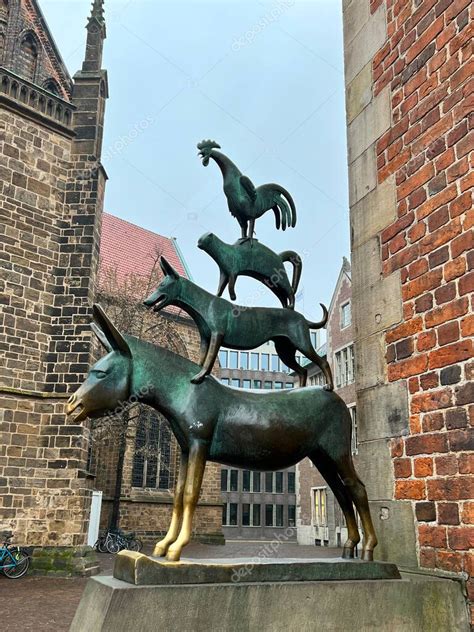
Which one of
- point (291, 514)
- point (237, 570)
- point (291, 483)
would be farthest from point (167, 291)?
point (291, 483)

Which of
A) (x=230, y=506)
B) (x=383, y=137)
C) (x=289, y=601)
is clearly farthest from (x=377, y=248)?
(x=230, y=506)

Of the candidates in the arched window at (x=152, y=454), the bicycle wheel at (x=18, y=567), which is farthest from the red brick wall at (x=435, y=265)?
the arched window at (x=152, y=454)

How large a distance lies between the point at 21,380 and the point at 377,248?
10.4 metres

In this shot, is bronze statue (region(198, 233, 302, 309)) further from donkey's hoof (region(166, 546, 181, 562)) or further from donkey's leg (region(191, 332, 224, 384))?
donkey's hoof (region(166, 546, 181, 562))

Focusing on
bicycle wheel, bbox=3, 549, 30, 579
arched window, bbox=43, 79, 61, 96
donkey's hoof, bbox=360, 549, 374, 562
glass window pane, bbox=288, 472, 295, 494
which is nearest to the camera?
donkey's hoof, bbox=360, 549, 374, 562

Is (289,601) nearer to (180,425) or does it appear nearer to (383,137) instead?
(180,425)

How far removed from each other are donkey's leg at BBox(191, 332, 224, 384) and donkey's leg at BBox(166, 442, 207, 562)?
307 mm

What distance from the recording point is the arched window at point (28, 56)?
17.1m

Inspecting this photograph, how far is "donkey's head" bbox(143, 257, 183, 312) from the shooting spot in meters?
2.95

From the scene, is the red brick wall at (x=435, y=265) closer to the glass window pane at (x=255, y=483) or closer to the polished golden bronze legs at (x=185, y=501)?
the polished golden bronze legs at (x=185, y=501)

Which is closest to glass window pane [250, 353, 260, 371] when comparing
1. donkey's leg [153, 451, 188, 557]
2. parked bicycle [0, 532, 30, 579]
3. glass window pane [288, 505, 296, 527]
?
glass window pane [288, 505, 296, 527]

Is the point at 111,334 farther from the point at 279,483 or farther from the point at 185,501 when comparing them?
the point at 279,483

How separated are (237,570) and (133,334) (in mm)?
21249

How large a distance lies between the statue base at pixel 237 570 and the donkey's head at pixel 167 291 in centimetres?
115
